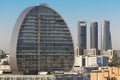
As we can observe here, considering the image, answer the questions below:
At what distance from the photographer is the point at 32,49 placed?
88.8m

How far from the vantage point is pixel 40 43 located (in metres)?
89.9

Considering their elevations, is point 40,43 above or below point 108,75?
above

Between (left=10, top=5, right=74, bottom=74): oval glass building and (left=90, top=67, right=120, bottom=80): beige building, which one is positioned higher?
(left=10, top=5, right=74, bottom=74): oval glass building

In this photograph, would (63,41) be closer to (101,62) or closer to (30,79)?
(30,79)

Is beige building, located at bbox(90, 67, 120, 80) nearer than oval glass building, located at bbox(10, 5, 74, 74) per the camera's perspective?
Yes

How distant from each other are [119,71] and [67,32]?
148ft

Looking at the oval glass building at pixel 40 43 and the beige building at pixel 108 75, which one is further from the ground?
the oval glass building at pixel 40 43

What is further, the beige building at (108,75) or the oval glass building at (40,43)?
the oval glass building at (40,43)

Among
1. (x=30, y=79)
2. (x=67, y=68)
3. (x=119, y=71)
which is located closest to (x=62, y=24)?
(x=67, y=68)

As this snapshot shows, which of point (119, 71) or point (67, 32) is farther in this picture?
point (67, 32)

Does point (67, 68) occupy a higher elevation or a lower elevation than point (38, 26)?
lower

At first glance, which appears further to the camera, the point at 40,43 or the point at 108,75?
the point at 40,43

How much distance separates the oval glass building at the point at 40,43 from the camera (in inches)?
3477

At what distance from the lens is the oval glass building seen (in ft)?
290
